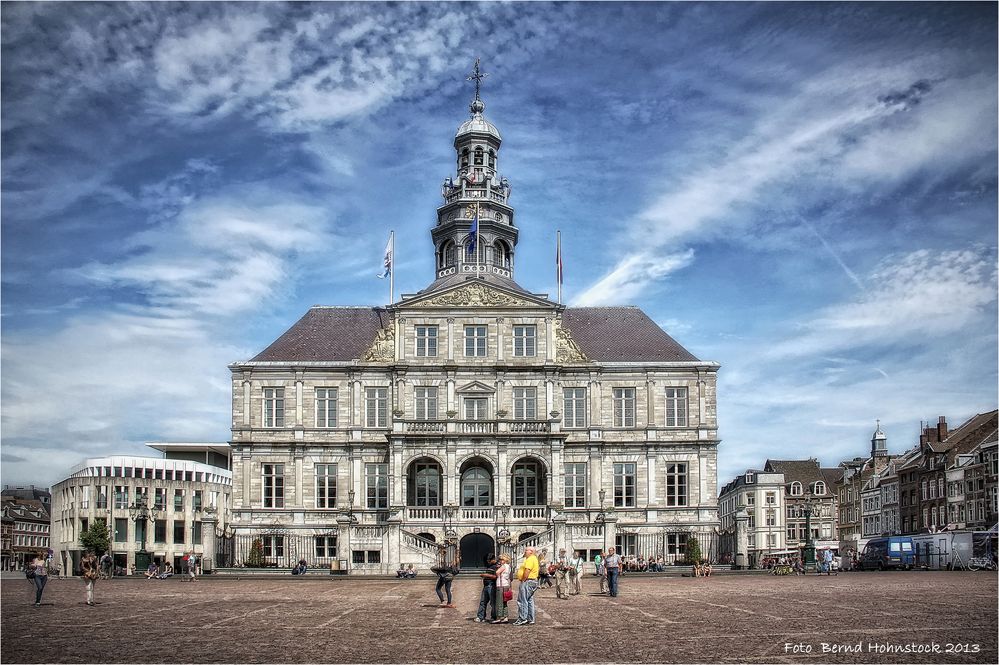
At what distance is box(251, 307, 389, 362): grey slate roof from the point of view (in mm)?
67000

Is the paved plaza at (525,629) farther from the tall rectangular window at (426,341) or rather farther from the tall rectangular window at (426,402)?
the tall rectangular window at (426,341)

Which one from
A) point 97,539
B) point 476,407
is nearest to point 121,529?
point 97,539

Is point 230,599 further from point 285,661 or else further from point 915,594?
point 915,594

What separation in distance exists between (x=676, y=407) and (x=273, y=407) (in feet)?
80.8

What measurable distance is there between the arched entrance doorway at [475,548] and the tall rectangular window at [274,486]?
477 inches

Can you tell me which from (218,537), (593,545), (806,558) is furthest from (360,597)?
(806,558)

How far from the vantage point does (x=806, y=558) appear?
62.9m

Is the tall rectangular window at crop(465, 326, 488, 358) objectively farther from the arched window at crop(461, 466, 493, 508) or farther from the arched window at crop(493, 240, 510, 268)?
the arched window at crop(493, 240, 510, 268)

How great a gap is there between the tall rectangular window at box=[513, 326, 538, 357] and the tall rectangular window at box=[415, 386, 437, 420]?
5562mm

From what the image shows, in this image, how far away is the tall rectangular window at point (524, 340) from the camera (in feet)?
213

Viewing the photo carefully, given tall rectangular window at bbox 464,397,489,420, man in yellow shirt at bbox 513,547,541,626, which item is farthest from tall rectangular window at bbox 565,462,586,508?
man in yellow shirt at bbox 513,547,541,626

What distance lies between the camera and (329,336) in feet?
226

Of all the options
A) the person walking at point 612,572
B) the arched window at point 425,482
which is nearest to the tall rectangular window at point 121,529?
the arched window at point 425,482

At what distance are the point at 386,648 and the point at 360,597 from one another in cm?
1578
